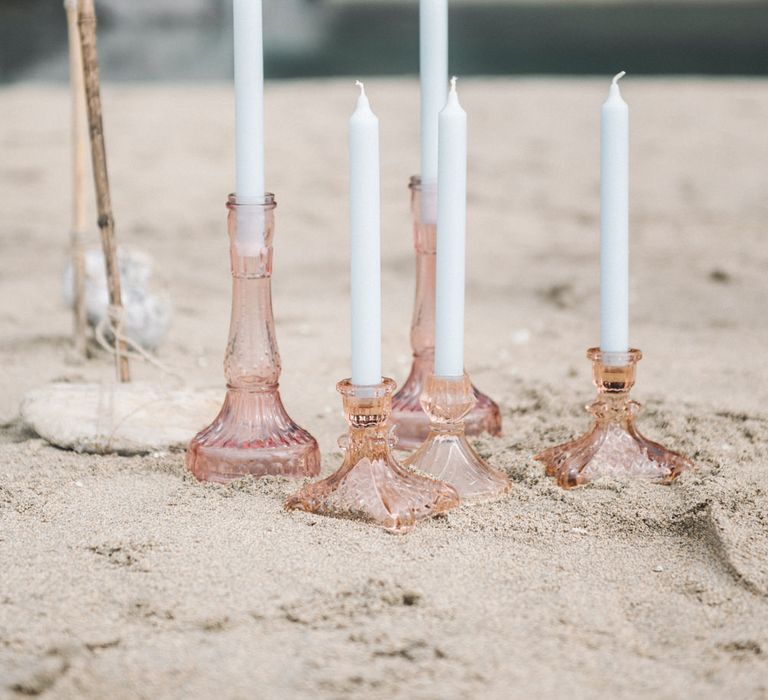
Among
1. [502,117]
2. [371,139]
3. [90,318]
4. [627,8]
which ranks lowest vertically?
[90,318]

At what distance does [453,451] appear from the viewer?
1.36 meters

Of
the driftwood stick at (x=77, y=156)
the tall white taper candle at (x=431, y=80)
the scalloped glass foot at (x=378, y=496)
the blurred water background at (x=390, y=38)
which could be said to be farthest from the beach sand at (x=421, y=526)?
the blurred water background at (x=390, y=38)

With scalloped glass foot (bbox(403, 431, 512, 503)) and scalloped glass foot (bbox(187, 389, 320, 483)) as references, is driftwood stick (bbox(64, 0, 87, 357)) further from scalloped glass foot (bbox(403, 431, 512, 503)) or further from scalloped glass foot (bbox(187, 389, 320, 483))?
scalloped glass foot (bbox(403, 431, 512, 503))

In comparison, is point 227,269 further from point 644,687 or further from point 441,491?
point 644,687

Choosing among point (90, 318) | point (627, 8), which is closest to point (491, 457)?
point (90, 318)

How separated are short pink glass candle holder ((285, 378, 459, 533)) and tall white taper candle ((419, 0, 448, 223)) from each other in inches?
14.9

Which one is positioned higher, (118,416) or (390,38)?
(390,38)

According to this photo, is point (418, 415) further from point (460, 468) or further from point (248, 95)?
point (248, 95)

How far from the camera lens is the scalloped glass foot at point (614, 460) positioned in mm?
1390

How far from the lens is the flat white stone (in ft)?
5.01

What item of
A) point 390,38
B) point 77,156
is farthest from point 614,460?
point 390,38

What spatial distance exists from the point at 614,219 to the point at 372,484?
418 mm

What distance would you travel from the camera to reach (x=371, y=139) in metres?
1.19

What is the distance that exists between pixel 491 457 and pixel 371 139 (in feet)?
1.61
